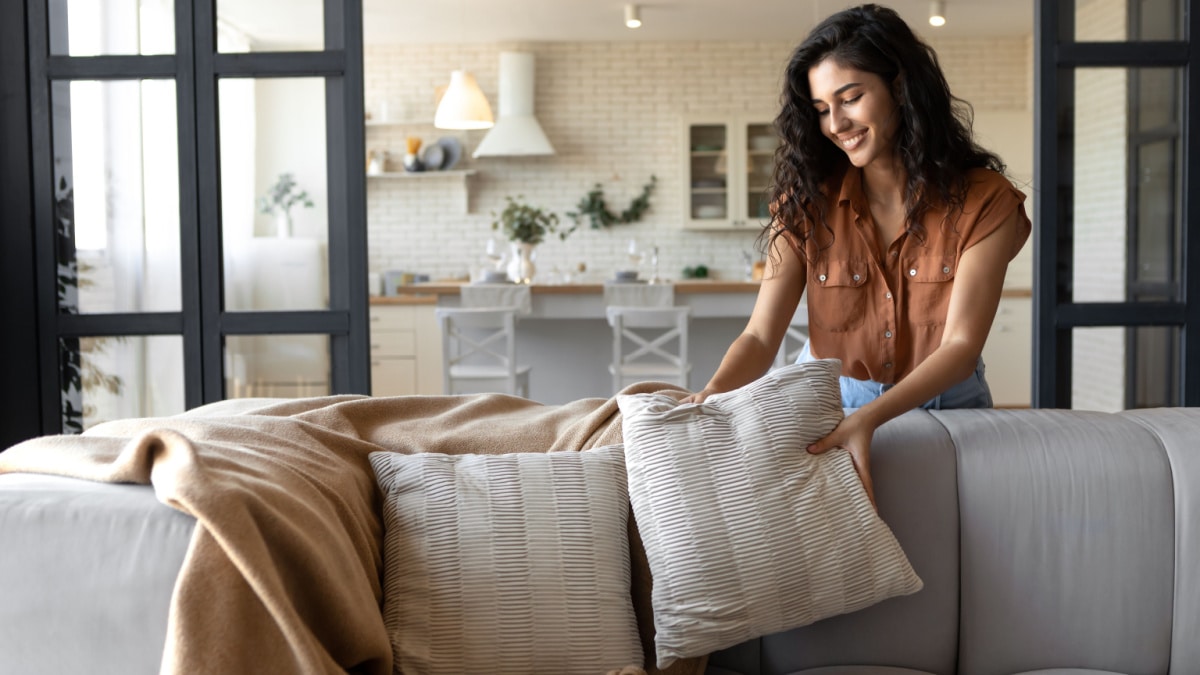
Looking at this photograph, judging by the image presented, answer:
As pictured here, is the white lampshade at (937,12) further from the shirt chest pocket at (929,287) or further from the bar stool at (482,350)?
the shirt chest pocket at (929,287)

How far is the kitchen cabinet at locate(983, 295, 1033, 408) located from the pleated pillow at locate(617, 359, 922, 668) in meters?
5.93

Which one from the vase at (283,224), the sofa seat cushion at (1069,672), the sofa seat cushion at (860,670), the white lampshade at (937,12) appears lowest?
the sofa seat cushion at (1069,672)

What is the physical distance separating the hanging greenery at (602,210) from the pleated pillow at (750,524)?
7.23 meters

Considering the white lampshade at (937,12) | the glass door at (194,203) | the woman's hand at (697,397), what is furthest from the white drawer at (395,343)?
the woman's hand at (697,397)

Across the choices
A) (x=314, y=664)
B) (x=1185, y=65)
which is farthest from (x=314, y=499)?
(x=1185, y=65)

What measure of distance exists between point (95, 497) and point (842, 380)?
1436 mm

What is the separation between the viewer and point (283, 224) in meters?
3.55

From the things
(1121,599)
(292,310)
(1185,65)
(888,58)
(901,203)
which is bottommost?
(1121,599)

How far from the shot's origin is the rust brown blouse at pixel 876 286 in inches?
83.7

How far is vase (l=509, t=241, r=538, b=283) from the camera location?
6.88 metres

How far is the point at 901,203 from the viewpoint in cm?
219

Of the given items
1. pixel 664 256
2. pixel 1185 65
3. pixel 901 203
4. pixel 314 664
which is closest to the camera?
pixel 314 664

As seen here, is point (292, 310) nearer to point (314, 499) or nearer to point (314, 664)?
point (314, 499)

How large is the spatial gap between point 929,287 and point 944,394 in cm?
23
